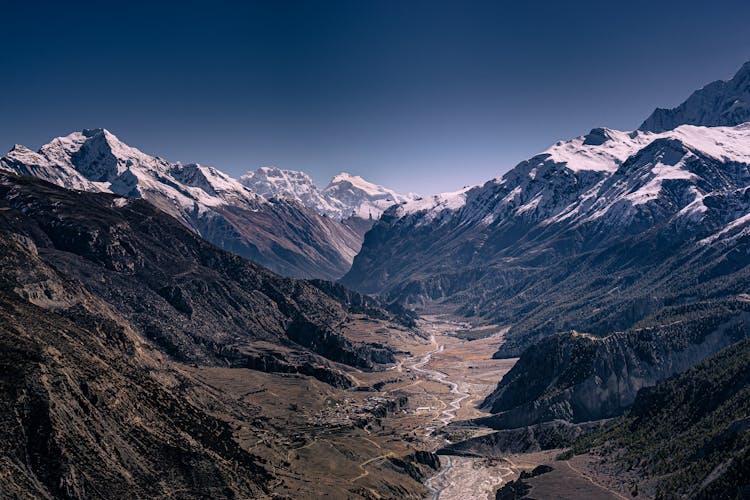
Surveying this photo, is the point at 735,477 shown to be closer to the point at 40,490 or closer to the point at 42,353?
the point at 40,490

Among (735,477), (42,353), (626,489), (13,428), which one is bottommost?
(626,489)

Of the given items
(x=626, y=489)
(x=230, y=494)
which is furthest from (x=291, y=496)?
(x=626, y=489)

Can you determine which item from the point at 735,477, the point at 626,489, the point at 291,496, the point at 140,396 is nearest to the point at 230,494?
the point at 291,496

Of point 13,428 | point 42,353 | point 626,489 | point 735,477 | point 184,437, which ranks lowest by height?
point 626,489

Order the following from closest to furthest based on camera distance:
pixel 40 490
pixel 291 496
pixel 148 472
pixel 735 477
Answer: pixel 40 490, pixel 735 477, pixel 148 472, pixel 291 496

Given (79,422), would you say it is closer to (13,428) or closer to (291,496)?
(13,428)

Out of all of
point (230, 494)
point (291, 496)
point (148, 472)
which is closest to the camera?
point (148, 472)

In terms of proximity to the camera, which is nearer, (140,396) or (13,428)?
(13,428)

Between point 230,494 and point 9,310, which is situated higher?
point 9,310

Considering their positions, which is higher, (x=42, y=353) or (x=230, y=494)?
(x=42, y=353)
